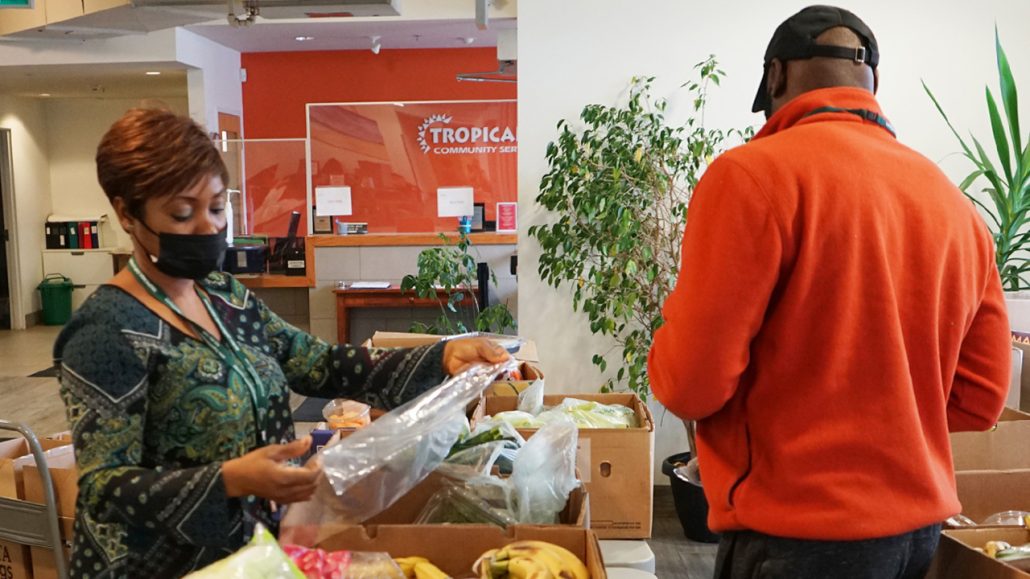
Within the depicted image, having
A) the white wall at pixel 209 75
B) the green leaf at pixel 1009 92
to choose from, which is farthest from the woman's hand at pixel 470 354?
the white wall at pixel 209 75

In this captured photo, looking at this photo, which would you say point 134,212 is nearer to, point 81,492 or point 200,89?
point 81,492

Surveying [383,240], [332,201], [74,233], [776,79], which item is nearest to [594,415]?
[776,79]

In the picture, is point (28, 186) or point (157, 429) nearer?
point (157, 429)

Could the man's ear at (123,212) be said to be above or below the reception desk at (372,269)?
above

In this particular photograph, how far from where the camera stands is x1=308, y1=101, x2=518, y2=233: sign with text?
27.5ft

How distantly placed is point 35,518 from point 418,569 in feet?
4.37

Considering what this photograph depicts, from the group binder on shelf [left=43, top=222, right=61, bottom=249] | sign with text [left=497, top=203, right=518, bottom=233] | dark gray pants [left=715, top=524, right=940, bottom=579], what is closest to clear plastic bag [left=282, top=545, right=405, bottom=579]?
dark gray pants [left=715, top=524, right=940, bottom=579]

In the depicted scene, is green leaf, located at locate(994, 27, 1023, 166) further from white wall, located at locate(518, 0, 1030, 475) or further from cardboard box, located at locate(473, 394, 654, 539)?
cardboard box, located at locate(473, 394, 654, 539)

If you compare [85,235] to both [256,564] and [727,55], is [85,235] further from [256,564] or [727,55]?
[256,564]

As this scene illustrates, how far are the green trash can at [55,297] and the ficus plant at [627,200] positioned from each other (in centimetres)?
899

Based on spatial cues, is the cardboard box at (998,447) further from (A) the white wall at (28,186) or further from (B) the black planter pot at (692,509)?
(A) the white wall at (28,186)

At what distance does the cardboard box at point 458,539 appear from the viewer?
1585mm

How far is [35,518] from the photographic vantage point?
2.33 meters

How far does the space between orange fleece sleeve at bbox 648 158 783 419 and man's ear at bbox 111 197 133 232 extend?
30.9 inches
